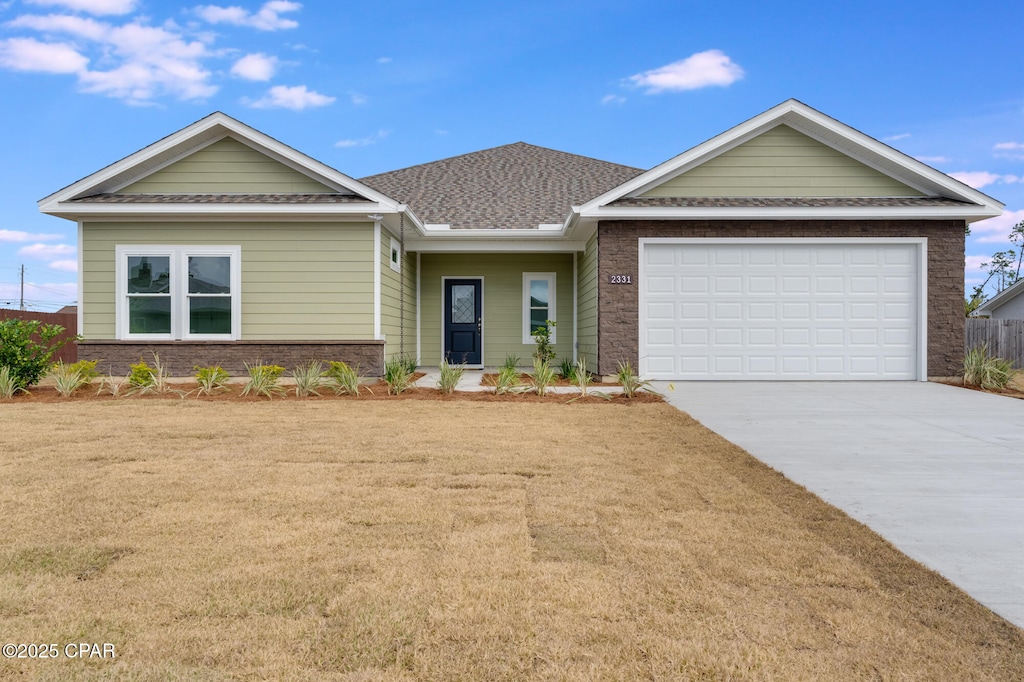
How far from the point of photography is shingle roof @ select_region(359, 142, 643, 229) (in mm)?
15156

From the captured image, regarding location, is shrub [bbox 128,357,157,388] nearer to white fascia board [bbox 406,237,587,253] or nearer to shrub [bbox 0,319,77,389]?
shrub [bbox 0,319,77,389]

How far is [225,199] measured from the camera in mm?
11742

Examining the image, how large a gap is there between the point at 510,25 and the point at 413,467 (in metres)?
13.8

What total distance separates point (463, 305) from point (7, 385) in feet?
30.0

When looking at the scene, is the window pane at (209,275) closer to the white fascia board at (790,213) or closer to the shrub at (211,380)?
the shrub at (211,380)

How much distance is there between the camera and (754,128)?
461 inches

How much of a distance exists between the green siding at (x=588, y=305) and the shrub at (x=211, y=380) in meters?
6.68

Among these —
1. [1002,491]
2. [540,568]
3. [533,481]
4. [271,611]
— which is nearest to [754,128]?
[1002,491]

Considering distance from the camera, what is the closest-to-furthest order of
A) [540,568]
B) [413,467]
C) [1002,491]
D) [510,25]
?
[540,568] → [1002,491] → [413,467] → [510,25]

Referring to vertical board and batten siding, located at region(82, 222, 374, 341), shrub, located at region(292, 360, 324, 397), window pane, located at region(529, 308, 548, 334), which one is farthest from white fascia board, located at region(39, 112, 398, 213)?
window pane, located at region(529, 308, 548, 334)

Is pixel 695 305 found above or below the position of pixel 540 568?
above

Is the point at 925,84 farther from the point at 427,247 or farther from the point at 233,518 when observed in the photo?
the point at 233,518

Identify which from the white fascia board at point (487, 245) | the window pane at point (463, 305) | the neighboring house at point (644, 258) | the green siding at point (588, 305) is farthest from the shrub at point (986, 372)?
the window pane at point (463, 305)

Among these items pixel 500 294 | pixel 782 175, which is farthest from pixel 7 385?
pixel 782 175
